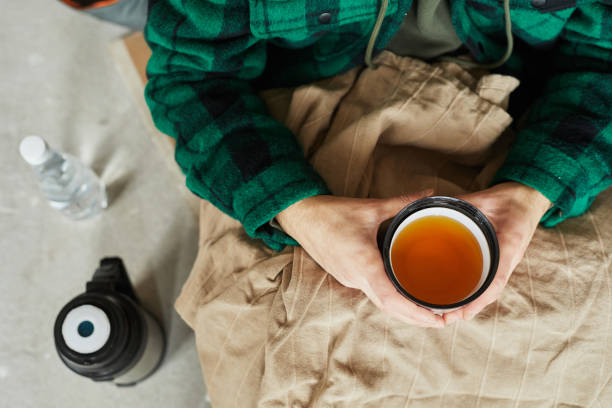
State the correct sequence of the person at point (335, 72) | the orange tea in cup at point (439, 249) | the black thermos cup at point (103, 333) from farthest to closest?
1. the black thermos cup at point (103, 333)
2. the person at point (335, 72)
3. the orange tea in cup at point (439, 249)

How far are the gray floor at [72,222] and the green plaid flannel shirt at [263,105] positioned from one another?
0.43 m

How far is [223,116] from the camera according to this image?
59 centimetres

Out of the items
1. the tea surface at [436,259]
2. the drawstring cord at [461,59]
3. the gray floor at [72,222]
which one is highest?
the drawstring cord at [461,59]

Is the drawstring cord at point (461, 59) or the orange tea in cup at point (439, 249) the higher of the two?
the drawstring cord at point (461, 59)

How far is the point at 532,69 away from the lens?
729 millimetres

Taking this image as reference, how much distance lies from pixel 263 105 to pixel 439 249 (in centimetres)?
31

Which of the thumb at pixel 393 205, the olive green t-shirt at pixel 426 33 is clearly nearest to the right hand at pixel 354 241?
the thumb at pixel 393 205

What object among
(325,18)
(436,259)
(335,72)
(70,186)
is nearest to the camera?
(436,259)

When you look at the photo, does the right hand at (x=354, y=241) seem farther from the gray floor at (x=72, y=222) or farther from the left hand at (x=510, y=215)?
the gray floor at (x=72, y=222)

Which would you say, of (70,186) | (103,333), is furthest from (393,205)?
(70,186)

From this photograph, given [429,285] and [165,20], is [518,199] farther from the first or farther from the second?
[165,20]

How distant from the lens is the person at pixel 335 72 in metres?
0.54

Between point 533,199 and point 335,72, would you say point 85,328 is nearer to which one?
point 335,72

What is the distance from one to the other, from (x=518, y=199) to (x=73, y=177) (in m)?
0.82
